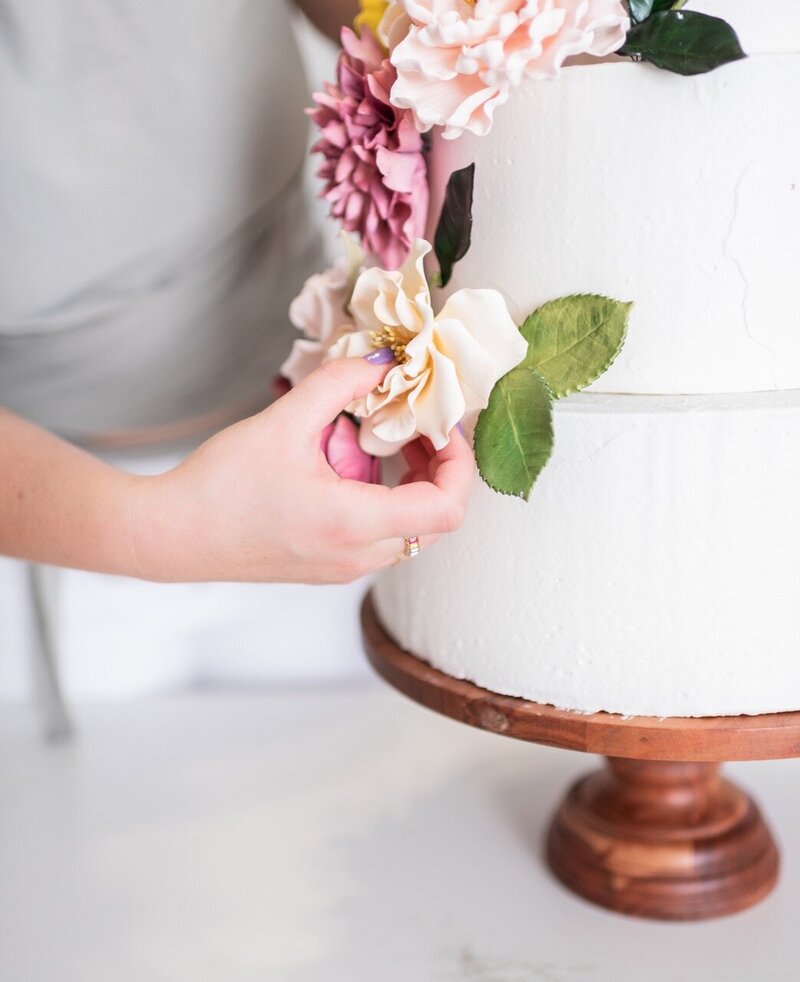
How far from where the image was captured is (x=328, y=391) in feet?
2.25

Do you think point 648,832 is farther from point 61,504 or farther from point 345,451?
point 61,504

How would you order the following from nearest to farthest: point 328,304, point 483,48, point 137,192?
point 483,48 → point 328,304 → point 137,192

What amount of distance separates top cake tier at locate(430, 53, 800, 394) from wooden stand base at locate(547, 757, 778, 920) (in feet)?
1.27

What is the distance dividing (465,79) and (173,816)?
786 millimetres

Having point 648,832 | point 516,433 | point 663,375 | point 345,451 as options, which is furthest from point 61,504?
point 648,832

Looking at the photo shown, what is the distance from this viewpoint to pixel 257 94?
3.25ft

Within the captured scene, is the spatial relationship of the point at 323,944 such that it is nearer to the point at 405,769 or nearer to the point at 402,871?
the point at 402,871

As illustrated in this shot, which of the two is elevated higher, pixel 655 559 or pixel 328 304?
pixel 328 304


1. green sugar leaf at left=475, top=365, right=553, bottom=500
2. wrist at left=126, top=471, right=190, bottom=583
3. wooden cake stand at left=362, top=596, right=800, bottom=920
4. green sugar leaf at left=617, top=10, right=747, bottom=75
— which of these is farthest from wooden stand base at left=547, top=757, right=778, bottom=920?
green sugar leaf at left=617, top=10, right=747, bottom=75

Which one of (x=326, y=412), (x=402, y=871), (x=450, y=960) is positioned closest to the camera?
(x=326, y=412)

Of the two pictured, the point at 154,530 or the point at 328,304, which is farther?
the point at 328,304

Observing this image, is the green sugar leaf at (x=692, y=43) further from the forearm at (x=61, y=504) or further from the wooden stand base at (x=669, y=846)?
the wooden stand base at (x=669, y=846)

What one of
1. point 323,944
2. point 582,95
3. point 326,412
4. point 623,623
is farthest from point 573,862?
point 582,95

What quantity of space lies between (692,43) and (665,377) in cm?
20
